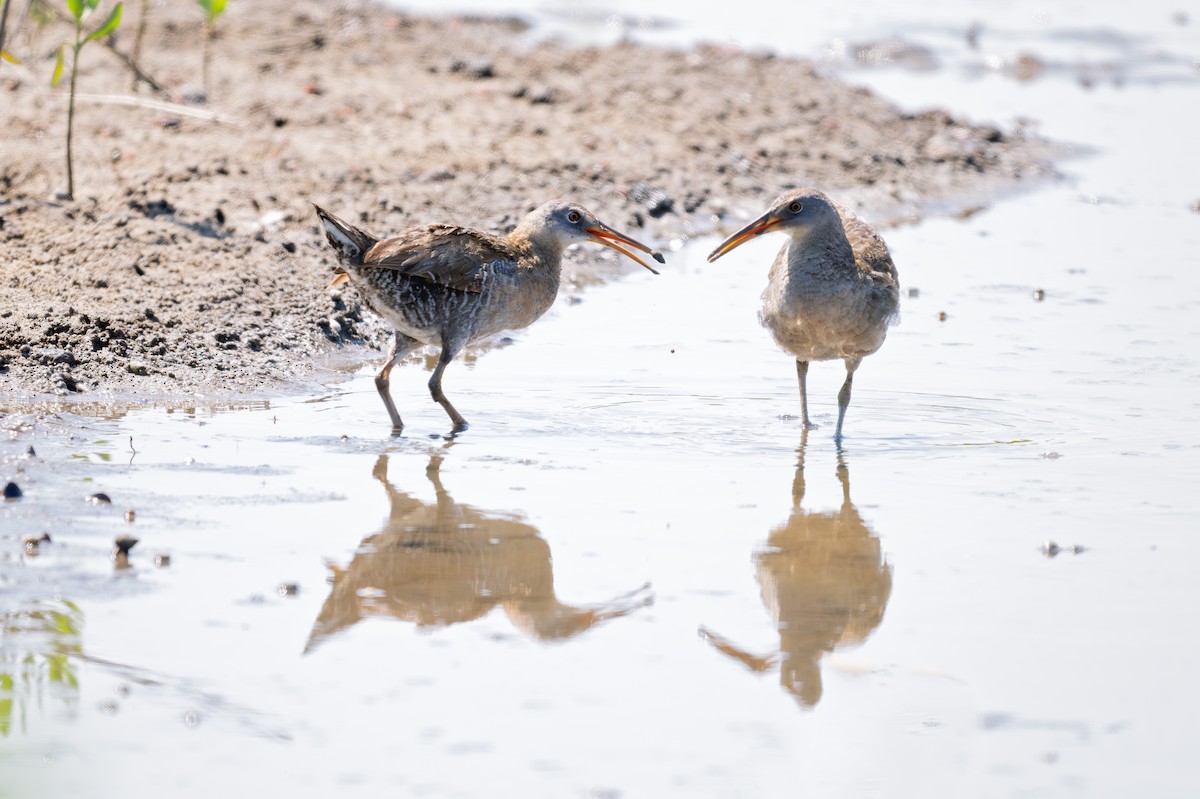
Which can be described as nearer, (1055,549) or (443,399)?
(1055,549)

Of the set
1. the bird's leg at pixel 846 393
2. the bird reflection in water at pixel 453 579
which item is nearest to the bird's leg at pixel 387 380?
the bird reflection in water at pixel 453 579

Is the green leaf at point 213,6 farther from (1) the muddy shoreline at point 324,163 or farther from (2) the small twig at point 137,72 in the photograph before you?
(2) the small twig at point 137,72

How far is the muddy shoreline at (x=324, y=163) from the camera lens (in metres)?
8.46

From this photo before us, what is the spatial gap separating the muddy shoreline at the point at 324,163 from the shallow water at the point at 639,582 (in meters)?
0.84

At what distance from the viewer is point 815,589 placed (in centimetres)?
553

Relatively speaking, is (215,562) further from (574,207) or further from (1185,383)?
(1185,383)

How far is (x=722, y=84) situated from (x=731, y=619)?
11400 millimetres

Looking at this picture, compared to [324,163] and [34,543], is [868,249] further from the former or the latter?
[324,163]

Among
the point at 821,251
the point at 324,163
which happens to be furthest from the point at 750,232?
the point at 324,163

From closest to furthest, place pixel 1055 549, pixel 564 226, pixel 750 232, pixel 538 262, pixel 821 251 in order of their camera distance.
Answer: pixel 1055 549 < pixel 821 251 < pixel 750 232 < pixel 538 262 < pixel 564 226

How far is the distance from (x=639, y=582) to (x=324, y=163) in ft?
23.1

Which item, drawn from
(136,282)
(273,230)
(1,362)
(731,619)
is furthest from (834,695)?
(273,230)

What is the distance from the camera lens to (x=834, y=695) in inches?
182

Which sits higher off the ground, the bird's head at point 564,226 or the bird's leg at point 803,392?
the bird's head at point 564,226
